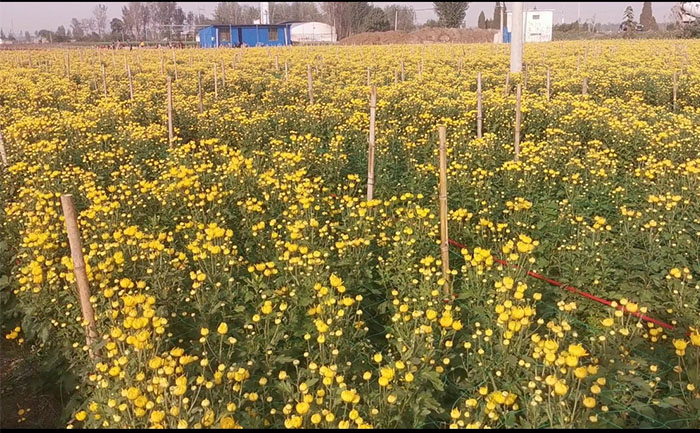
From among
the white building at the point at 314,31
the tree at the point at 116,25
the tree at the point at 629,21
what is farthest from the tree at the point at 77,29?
the tree at the point at 629,21

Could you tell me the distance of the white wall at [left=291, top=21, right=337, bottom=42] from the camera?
238 ft

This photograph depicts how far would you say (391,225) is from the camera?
5.26m

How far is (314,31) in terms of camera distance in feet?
255

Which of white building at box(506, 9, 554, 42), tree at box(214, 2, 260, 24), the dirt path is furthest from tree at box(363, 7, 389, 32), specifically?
the dirt path

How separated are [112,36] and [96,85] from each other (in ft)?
233

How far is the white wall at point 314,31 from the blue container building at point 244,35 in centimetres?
1017

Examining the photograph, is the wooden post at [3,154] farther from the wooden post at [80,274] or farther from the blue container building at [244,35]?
the blue container building at [244,35]

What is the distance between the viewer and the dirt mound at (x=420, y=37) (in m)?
→ 57.6

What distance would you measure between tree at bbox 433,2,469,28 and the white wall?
18.4 m

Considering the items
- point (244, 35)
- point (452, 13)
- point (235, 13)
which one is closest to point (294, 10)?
point (235, 13)

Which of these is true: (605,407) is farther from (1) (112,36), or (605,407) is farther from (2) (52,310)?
(1) (112,36)

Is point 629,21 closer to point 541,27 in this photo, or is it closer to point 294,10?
point 541,27

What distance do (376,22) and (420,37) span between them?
964 inches

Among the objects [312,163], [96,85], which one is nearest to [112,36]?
[96,85]
